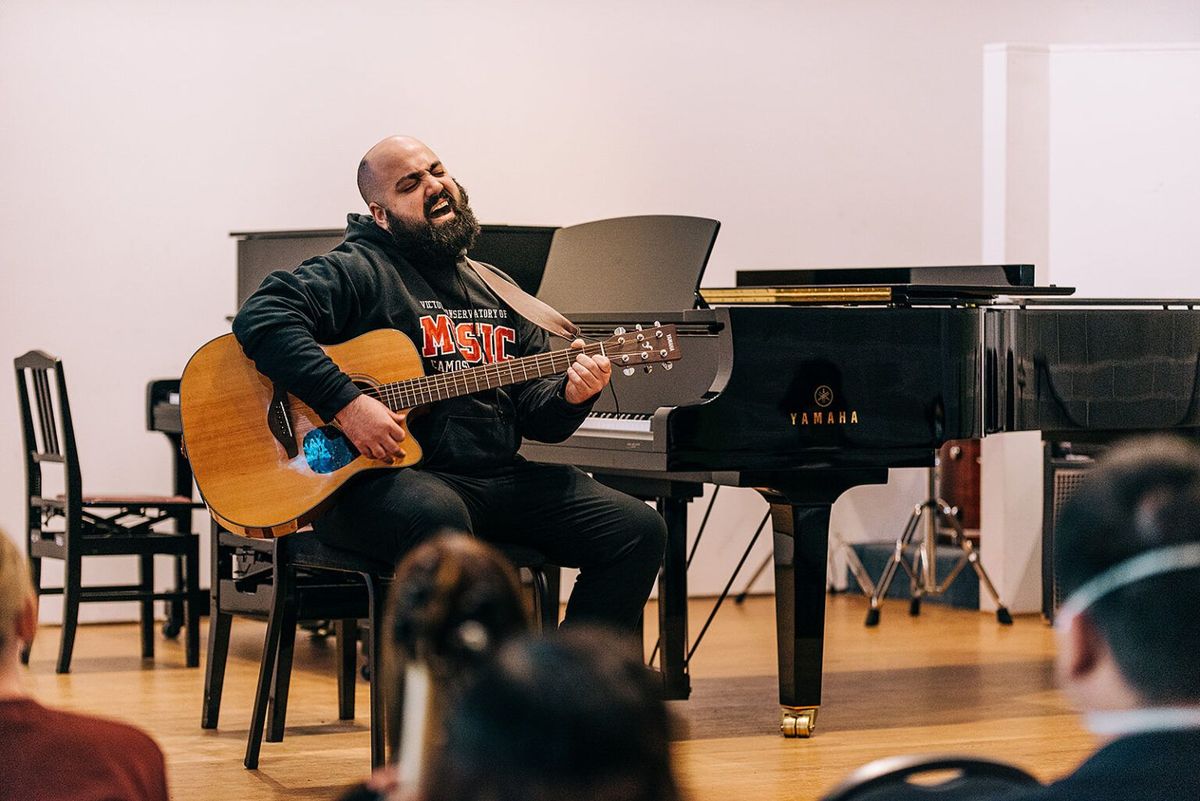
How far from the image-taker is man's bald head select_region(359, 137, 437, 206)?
3584mm

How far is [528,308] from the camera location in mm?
3537

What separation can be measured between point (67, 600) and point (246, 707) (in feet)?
3.05

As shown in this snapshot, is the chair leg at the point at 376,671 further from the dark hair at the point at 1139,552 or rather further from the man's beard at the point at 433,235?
the dark hair at the point at 1139,552

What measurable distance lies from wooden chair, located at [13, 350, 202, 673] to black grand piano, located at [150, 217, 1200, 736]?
1464 mm

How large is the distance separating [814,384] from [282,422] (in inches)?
51.2

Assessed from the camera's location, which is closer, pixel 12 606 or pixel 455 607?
pixel 455 607

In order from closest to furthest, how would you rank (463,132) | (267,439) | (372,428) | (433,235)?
(372,428) → (267,439) → (433,235) → (463,132)

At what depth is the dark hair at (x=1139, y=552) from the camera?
107 centimetres

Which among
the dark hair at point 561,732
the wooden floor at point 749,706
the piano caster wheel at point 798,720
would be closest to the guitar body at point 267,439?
the wooden floor at point 749,706

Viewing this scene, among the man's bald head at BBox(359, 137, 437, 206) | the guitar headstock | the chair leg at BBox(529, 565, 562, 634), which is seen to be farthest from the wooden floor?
the man's bald head at BBox(359, 137, 437, 206)

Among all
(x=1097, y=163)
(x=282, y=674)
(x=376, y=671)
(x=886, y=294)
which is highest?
(x=1097, y=163)

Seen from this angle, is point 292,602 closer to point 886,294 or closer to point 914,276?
point 886,294

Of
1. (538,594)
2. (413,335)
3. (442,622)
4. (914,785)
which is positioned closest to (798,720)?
(538,594)

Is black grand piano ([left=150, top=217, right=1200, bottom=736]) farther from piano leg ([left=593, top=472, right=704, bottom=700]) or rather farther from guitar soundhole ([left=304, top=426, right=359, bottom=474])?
guitar soundhole ([left=304, top=426, right=359, bottom=474])
